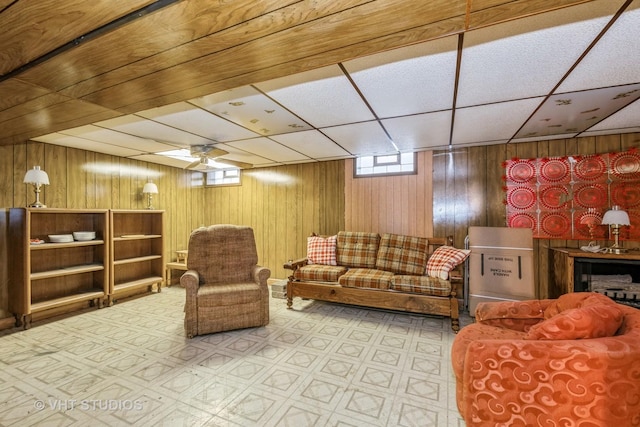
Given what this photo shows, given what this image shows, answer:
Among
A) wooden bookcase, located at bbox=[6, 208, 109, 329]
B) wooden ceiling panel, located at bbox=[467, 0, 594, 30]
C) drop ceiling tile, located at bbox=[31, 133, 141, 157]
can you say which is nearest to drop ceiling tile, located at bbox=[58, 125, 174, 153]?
drop ceiling tile, located at bbox=[31, 133, 141, 157]

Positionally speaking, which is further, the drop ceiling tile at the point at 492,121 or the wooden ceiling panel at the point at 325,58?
the drop ceiling tile at the point at 492,121

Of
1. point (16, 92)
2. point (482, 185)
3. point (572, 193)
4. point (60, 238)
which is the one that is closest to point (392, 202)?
point (482, 185)

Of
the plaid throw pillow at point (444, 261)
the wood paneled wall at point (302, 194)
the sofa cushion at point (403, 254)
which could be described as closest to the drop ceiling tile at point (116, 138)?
the wood paneled wall at point (302, 194)

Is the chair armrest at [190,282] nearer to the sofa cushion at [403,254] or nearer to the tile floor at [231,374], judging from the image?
the tile floor at [231,374]

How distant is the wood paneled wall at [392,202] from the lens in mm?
4117

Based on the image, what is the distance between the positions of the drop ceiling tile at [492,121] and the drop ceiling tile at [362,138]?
802 mm

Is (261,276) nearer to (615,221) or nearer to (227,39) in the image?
(227,39)

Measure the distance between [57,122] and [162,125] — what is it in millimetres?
826

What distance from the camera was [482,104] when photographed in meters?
2.37

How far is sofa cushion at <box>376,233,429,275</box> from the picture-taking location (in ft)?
12.3

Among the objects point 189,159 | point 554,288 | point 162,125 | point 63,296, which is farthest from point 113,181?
point 554,288

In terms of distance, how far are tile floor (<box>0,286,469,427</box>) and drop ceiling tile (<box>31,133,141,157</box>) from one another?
7.43 feet

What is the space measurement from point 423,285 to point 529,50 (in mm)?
2419

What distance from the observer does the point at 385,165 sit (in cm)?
442
